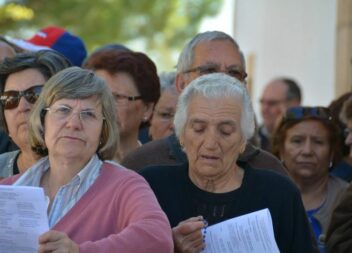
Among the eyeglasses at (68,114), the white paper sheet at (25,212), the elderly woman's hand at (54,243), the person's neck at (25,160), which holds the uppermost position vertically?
the eyeglasses at (68,114)

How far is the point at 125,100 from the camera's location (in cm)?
669

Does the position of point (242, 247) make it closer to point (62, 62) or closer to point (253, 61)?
point (62, 62)

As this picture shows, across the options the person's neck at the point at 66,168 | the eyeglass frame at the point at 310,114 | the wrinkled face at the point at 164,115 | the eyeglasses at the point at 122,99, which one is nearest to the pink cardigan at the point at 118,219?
the person's neck at the point at 66,168

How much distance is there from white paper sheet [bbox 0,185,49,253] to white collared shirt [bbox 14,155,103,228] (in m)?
0.14

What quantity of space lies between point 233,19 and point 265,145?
1164 cm

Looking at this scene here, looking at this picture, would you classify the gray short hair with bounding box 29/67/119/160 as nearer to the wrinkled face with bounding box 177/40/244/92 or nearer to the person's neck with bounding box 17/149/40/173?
the person's neck with bounding box 17/149/40/173

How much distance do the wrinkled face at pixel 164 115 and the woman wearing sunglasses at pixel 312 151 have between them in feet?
2.83

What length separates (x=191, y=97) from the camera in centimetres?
523

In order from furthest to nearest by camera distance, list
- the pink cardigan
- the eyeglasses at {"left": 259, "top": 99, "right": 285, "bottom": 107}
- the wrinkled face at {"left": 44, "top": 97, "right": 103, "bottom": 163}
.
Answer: the eyeglasses at {"left": 259, "top": 99, "right": 285, "bottom": 107} < the wrinkled face at {"left": 44, "top": 97, "right": 103, "bottom": 163} < the pink cardigan

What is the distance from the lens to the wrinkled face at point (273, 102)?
11219 millimetres

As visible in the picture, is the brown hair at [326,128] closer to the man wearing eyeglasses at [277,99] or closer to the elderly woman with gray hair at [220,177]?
the elderly woman with gray hair at [220,177]

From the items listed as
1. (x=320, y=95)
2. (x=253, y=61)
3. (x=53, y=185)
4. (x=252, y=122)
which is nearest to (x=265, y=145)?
(x=320, y=95)

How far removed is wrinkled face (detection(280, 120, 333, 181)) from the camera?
23.9 ft

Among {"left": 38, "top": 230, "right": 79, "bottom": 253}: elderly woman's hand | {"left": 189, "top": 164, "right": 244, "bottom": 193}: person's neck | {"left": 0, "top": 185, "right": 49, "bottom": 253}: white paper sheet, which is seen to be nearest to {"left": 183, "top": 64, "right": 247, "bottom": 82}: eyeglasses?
{"left": 189, "top": 164, "right": 244, "bottom": 193}: person's neck
